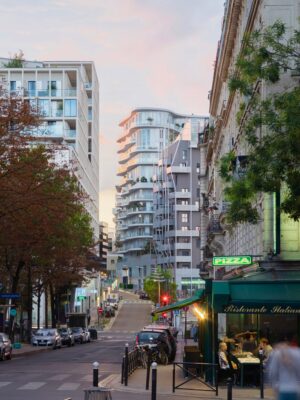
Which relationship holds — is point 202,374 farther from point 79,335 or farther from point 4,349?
point 79,335

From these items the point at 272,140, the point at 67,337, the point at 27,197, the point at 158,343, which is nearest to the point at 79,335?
the point at 67,337

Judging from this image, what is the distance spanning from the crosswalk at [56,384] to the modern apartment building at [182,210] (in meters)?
113

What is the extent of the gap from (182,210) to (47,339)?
89.4 m

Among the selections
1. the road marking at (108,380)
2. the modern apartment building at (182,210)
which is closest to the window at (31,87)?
the modern apartment building at (182,210)

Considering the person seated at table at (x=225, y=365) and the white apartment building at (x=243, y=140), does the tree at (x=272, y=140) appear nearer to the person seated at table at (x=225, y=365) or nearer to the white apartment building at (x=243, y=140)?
the white apartment building at (x=243, y=140)

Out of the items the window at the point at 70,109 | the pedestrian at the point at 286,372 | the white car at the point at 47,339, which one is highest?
the window at the point at 70,109

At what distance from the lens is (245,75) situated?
22.2m

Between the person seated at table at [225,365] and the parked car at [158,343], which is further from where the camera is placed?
the parked car at [158,343]

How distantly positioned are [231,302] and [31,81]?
312 ft

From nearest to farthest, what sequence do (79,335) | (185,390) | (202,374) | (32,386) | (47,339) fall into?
(185,390), (32,386), (202,374), (47,339), (79,335)

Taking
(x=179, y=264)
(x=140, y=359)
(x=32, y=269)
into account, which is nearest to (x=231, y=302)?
(x=140, y=359)

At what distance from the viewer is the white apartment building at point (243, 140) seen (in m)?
32.7

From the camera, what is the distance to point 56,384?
2512 cm

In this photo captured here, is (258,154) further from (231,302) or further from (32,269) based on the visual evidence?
(32,269)
